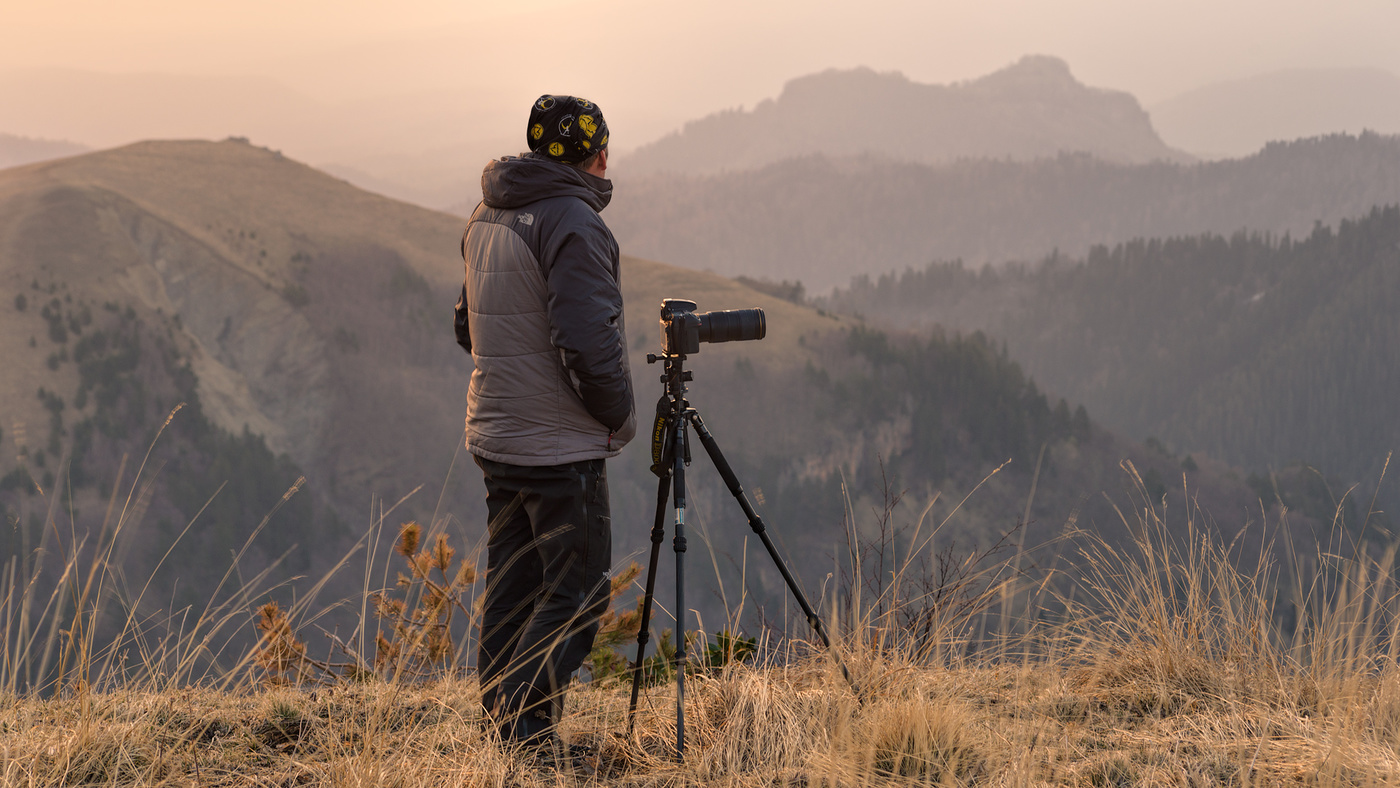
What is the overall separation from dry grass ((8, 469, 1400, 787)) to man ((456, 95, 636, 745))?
0.94 ft

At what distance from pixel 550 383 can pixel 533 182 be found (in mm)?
552

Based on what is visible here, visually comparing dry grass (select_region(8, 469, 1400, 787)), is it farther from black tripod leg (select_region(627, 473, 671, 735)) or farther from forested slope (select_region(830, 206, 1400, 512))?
forested slope (select_region(830, 206, 1400, 512))

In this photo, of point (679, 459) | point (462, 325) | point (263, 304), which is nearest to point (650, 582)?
point (679, 459)

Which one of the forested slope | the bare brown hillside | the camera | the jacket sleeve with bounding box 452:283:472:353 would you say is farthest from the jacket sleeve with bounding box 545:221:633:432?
the forested slope

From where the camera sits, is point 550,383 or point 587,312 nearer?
point 587,312

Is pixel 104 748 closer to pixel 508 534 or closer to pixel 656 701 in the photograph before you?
pixel 508 534

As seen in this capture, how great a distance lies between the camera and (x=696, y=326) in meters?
2.49

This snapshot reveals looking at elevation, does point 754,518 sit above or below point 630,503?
above

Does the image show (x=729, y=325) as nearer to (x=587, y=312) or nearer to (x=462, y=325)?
(x=587, y=312)

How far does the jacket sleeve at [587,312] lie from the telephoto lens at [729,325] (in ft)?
0.79

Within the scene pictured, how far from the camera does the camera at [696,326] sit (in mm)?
2477

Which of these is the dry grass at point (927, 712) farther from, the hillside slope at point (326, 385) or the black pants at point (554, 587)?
the hillside slope at point (326, 385)

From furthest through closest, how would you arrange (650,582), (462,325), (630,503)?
(630,503)
(462,325)
(650,582)

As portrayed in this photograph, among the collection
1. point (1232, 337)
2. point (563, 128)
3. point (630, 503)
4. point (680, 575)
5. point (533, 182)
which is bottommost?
point (630, 503)
